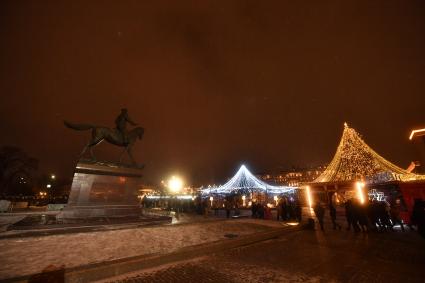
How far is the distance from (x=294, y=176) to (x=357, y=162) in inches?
3129

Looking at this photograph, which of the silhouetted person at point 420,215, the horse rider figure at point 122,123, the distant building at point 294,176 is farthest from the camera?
the distant building at point 294,176

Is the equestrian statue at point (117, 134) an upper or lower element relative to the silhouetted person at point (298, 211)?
upper

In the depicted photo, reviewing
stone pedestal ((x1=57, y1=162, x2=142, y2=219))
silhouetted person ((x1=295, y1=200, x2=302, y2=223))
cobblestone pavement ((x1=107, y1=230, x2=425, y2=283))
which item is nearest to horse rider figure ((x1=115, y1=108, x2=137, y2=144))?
stone pedestal ((x1=57, y1=162, x2=142, y2=219))

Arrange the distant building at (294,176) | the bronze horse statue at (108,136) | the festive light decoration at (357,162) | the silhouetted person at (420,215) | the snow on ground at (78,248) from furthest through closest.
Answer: the distant building at (294,176) < the festive light decoration at (357,162) < the bronze horse statue at (108,136) < the silhouetted person at (420,215) < the snow on ground at (78,248)

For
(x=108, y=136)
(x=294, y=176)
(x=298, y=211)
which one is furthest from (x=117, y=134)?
(x=294, y=176)

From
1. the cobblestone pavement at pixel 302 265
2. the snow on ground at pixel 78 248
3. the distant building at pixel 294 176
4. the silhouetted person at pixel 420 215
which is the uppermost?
the distant building at pixel 294 176

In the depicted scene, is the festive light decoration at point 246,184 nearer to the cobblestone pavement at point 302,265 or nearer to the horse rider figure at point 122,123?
the horse rider figure at point 122,123

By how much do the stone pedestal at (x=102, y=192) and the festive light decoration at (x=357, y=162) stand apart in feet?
56.7

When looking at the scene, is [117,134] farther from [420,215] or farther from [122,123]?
[420,215]

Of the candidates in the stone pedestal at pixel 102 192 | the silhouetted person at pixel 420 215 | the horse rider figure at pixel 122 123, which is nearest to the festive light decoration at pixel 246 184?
the stone pedestal at pixel 102 192

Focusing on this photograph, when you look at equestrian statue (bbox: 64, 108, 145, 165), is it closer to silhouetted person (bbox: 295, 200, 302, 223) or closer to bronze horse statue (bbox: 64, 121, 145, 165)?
bronze horse statue (bbox: 64, 121, 145, 165)

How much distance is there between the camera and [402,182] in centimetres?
1616

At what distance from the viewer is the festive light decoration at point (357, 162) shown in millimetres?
18703

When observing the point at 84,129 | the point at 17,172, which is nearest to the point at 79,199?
the point at 84,129
